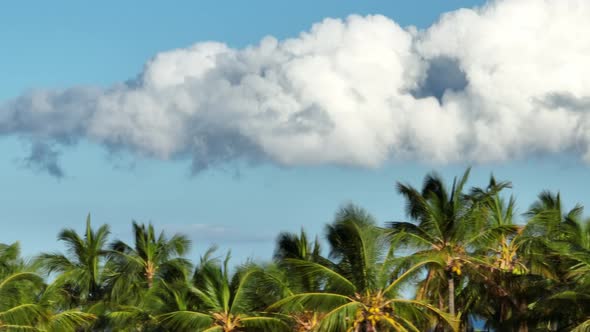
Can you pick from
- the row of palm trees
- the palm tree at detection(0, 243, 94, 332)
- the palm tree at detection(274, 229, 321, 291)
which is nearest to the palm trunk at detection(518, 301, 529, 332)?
the row of palm trees

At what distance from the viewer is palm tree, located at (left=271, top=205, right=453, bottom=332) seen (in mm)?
41594

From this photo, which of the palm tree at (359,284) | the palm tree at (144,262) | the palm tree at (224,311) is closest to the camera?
the palm tree at (359,284)

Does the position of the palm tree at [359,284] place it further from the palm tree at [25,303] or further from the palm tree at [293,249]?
the palm tree at [25,303]

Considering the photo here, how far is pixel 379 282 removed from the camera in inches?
1647

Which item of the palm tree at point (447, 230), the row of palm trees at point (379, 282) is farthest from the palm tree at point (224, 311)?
the palm tree at point (447, 230)

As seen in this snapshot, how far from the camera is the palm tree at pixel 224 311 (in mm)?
46750

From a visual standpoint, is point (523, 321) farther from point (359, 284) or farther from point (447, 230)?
point (359, 284)

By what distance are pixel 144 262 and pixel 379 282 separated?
20879mm

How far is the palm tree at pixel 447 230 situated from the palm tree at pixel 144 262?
51.6 feet

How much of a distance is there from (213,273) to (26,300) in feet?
29.2

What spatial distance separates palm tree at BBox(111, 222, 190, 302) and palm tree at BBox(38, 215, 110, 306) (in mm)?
922

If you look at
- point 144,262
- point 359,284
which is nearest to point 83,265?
point 144,262

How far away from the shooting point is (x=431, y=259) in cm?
4338

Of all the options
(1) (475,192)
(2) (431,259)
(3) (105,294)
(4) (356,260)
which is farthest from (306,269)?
(3) (105,294)
